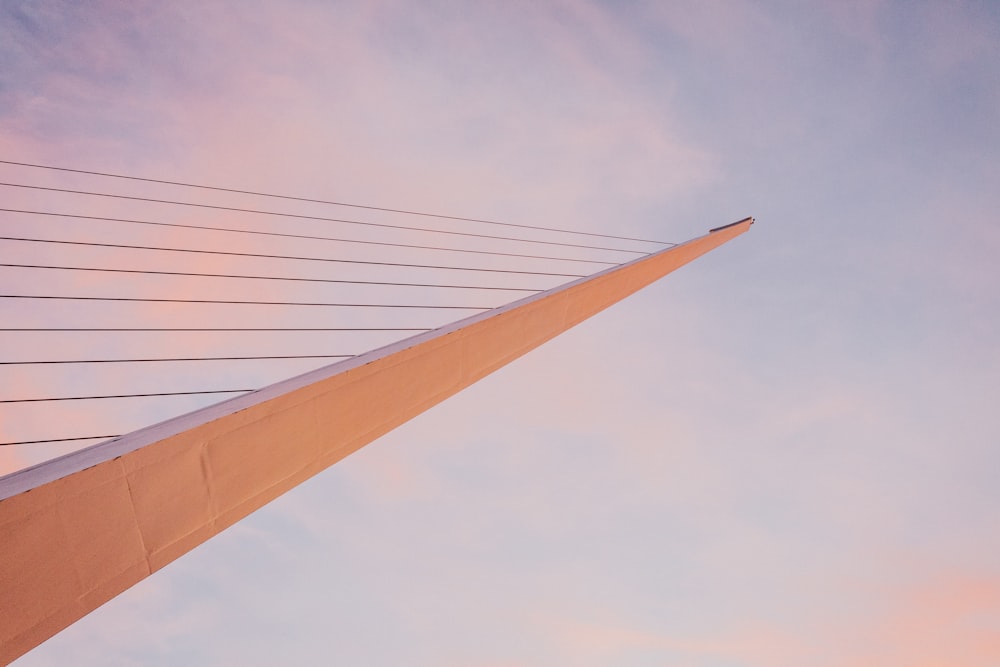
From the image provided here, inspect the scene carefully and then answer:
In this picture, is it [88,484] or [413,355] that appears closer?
[88,484]

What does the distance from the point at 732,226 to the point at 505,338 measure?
995 cm

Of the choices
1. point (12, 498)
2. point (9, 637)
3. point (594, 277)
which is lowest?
point (9, 637)

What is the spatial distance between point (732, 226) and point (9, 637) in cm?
1467

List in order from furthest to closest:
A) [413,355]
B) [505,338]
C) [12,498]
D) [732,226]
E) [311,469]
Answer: [732,226], [505,338], [413,355], [311,469], [12,498]

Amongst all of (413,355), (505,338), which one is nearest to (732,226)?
(505,338)

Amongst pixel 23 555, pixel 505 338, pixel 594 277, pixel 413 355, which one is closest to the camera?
pixel 23 555

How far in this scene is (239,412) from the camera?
3.73 m

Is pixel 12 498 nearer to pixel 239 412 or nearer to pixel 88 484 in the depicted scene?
pixel 88 484

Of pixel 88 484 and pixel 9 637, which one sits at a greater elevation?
pixel 88 484

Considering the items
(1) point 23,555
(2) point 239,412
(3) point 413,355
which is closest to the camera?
(1) point 23,555

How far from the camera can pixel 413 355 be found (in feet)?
17.3

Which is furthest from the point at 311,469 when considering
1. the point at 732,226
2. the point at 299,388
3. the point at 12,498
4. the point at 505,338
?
the point at 732,226

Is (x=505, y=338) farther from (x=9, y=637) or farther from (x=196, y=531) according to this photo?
(x=9, y=637)

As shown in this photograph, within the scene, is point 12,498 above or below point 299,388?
below
